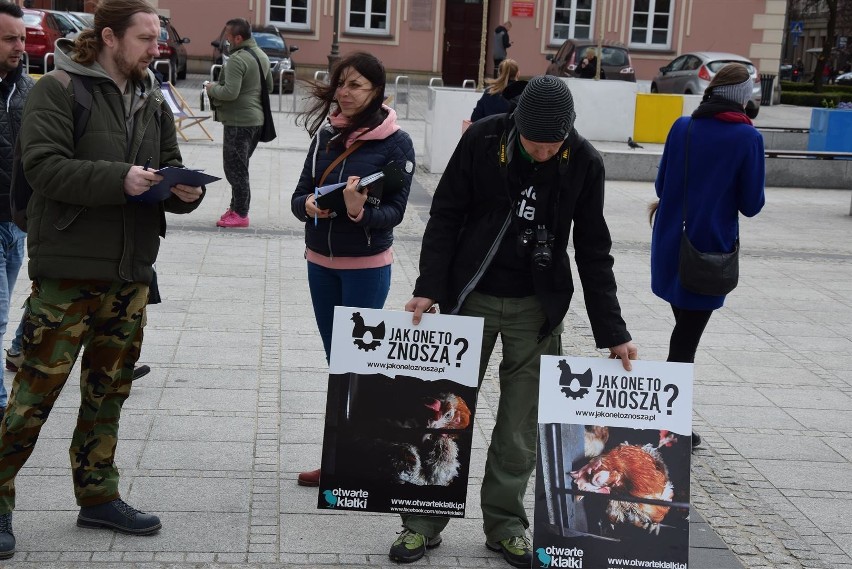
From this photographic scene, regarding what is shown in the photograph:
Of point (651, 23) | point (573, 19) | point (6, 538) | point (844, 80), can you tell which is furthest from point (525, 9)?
point (6, 538)

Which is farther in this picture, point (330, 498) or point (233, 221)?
point (233, 221)

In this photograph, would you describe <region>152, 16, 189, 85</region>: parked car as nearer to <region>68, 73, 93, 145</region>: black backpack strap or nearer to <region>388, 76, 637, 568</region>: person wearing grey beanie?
<region>68, 73, 93, 145</region>: black backpack strap

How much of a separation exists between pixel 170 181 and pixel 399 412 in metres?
Answer: 1.10

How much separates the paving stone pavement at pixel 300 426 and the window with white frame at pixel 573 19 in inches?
960

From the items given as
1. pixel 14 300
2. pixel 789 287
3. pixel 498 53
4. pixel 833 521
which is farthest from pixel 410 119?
pixel 833 521

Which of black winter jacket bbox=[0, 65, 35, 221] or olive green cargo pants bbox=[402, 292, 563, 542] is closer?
olive green cargo pants bbox=[402, 292, 563, 542]

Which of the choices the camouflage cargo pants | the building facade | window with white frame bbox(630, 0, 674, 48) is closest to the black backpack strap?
the camouflage cargo pants

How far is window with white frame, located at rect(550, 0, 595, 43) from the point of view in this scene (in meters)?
33.5

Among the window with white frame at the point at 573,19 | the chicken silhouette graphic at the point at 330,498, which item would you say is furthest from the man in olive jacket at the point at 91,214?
the window with white frame at the point at 573,19

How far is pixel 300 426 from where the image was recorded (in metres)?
5.40

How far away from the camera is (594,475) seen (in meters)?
3.81

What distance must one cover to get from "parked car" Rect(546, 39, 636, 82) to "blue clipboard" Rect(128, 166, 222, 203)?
2493 centimetres

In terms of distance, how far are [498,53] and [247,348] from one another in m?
23.8

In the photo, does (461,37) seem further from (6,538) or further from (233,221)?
(6,538)
